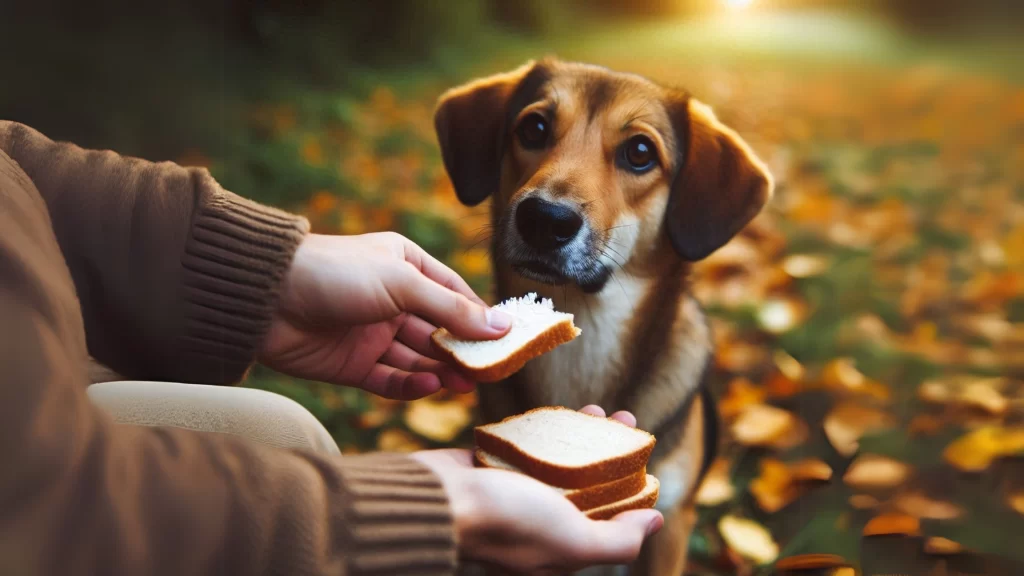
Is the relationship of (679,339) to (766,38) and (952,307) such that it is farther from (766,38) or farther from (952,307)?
(952,307)

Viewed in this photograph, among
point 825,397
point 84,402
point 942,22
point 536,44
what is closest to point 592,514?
point 84,402

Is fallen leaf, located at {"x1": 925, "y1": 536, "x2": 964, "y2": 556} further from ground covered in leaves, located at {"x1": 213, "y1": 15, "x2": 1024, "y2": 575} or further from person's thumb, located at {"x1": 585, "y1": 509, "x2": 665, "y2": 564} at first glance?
person's thumb, located at {"x1": 585, "y1": 509, "x2": 665, "y2": 564}

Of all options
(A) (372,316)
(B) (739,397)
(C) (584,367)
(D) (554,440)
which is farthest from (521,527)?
(B) (739,397)

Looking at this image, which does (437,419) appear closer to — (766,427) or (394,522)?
(766,427)

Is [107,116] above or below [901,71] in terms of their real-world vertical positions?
below

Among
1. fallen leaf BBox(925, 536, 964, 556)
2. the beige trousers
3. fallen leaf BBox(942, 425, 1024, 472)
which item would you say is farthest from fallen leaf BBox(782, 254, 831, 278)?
the beige trousers

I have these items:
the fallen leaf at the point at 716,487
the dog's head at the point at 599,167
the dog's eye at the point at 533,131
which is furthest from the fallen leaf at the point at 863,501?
the dog's eye at the point at 533,131

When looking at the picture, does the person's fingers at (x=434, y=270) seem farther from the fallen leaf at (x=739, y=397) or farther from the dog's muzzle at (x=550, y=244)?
the fallen leaf at (x=739, y=397)
